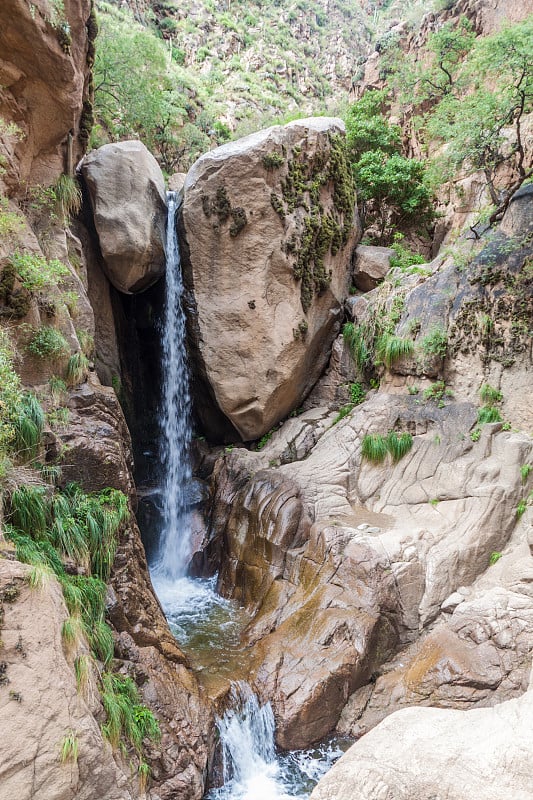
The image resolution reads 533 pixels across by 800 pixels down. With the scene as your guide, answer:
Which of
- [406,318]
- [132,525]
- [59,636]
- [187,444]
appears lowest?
[59,636]

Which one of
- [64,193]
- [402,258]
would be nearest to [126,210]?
[64,193]

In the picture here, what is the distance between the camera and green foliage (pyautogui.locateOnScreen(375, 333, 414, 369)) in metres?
9.63

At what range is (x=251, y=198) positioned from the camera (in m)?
10.2

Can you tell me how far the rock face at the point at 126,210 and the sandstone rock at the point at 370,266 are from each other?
5.16 meters

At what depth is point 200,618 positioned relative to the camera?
7770mm

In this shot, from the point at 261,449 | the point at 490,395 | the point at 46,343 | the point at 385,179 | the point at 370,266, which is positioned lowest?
the point at 261,449

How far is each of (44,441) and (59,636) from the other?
238 cm

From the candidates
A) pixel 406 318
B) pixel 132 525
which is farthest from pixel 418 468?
pixel 132 525

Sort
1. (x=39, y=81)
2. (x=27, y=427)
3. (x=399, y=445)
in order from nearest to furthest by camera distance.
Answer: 1. (x=27, y=427)
2. (x=39, y=81)
3. (x=399, y=445)

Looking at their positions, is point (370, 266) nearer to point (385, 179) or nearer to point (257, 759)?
point (385, 179)

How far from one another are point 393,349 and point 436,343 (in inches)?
34.4

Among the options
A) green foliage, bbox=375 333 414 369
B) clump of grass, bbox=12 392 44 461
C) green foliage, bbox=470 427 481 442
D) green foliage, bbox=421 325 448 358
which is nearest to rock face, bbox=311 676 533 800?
clump of grass, bbox=12 392 44 461

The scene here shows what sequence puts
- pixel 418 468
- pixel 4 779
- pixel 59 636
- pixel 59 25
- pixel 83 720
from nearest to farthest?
1. pixel 4 779
2. pixel 83 720
3. pixel 59 636
4. pixel 59 25
5. pixel 418 468

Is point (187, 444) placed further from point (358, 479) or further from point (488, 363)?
point (488, 363)
